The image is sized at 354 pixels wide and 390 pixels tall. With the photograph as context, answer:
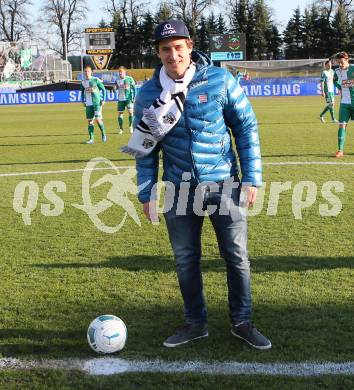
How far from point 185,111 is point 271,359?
159 centimetres

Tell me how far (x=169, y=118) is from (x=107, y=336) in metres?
1.41

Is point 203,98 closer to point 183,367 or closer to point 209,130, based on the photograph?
point 209,130

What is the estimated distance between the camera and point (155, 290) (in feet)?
15.6

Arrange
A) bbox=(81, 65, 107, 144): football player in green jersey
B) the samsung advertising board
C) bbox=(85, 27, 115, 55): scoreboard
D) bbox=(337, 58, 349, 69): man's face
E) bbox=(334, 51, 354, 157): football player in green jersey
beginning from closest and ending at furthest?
bbox=(337, 58, 349, 69): man's face
bbox=(334, 51, 354, 157): football player in green jersey
bbox=(81, 65, 107, 144): football player in green jersey
the samsung advertising board
bbox=(85, 27, 115, 55): scoreboard

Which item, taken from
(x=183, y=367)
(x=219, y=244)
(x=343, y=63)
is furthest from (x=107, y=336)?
(x=343, y=63)

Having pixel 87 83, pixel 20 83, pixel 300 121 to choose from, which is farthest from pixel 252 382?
pixel 20 83

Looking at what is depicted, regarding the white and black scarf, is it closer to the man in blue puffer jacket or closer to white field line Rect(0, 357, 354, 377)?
the man in blue puffer jacket

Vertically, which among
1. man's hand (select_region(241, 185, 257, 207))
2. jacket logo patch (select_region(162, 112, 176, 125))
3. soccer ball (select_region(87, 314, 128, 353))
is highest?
jacket logo patch (select_region(162, 112, 176, 125))

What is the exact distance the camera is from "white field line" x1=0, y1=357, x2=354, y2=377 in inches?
132

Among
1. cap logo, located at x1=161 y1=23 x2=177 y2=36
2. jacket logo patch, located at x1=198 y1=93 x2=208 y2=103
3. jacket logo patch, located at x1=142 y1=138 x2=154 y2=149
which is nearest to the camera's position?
cap logo, located at x1=161 y1=23 x2=177 y2=36

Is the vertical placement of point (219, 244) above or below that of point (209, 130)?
below

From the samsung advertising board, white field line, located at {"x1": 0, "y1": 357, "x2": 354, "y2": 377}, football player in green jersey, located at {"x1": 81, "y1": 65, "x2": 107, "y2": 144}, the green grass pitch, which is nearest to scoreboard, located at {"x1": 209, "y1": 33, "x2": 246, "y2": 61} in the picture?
the samsung advertising board

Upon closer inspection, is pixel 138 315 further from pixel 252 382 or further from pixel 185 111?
pixel 185 111

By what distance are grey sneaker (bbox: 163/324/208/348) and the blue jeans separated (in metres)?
0.04
